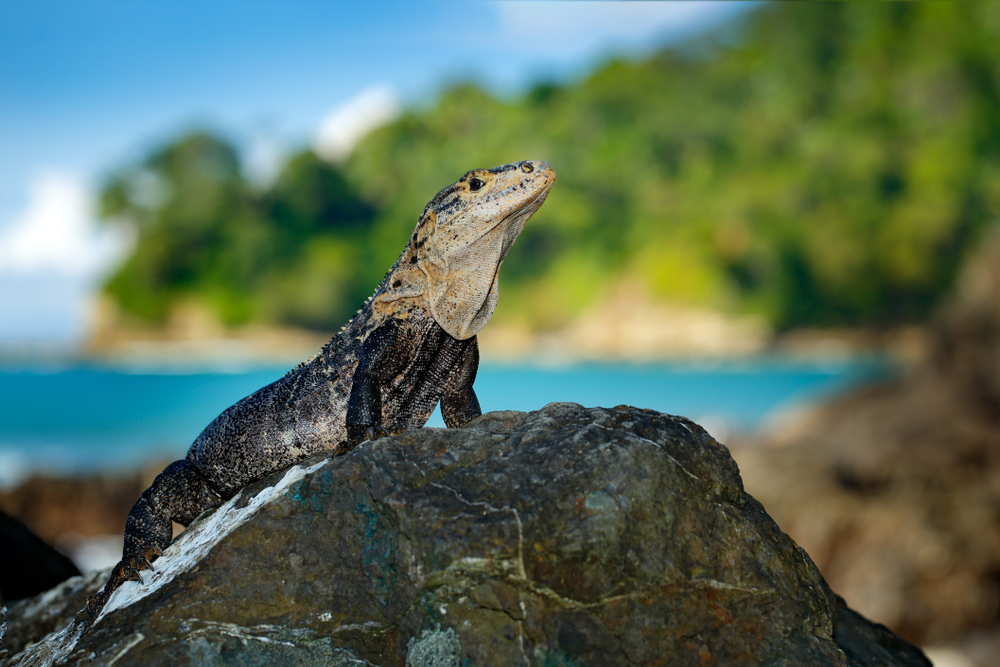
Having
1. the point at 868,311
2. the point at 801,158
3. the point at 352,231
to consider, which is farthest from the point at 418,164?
the point at 868,311

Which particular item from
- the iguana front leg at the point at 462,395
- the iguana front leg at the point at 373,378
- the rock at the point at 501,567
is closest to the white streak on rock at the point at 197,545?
the rock at the point at 501,567

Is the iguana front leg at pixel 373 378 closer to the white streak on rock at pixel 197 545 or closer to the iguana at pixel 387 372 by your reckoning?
the iguana at pixel 387 372

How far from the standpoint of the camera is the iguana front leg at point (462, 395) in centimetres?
465

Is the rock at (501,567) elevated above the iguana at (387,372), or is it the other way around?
the iguana at (387,372)

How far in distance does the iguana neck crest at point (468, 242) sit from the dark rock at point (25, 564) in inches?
161

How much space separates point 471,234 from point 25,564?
4727 mm

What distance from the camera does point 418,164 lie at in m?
71.7

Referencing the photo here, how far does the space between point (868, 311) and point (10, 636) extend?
60036 millimetres

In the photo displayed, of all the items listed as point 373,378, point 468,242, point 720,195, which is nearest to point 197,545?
point 373,378

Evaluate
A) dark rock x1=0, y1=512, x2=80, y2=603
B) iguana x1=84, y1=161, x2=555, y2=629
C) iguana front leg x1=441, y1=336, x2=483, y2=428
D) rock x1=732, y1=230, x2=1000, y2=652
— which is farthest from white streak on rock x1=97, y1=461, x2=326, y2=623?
rock x1=732, y1=230, x2=1000, y2=652

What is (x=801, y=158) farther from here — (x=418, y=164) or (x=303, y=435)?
(x=303, y=435)

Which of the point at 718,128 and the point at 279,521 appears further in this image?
the point at 718,128

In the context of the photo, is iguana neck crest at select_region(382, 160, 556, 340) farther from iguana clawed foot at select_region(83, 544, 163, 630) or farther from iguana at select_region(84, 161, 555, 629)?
iguana clawed foot at select_region(83, 544, 163, 630)

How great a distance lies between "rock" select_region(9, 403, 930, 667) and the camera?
3318 mm
